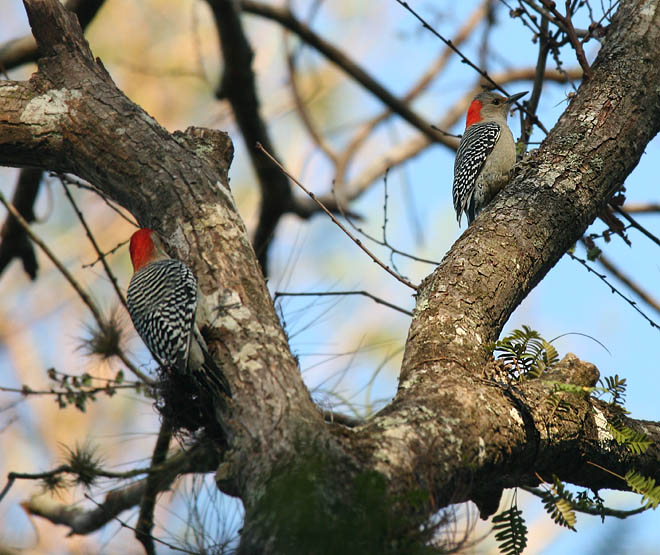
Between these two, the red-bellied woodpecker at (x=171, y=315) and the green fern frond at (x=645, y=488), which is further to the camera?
the red-bellied woodpecker at (x=171, y=315)

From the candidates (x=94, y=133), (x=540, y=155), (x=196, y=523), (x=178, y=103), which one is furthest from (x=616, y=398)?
(x=178, y=103)

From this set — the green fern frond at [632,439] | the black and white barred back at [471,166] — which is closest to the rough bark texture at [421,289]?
the green fern frond at [632,439]

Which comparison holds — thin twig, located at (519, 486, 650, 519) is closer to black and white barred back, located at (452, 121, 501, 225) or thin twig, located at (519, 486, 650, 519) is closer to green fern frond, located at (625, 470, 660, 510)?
green fern frond, located at (625, 470, 660, 510)

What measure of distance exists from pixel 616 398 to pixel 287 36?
23.8 feet

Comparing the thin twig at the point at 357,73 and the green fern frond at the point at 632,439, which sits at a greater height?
the thin twig at the point at 357,73

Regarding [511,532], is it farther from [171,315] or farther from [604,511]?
[171,315]

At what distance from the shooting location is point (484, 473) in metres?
3.38

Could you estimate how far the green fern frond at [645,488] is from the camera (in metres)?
3.45

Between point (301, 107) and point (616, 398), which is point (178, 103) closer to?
point (301, 107)

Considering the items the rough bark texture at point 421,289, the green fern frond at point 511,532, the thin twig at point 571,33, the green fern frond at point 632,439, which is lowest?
the green fern frond at point 511,532

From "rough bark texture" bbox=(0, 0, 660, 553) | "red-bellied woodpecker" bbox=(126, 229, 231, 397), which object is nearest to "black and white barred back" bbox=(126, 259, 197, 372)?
"red-bellied woodpecker" bbox=(126, 229, 231, 397)

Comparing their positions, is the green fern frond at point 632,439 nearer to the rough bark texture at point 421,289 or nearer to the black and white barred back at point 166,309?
the rough bark texture at point 421,289

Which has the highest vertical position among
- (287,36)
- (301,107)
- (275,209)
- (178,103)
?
(178,103)

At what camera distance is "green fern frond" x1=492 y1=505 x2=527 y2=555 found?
340 centimetres
